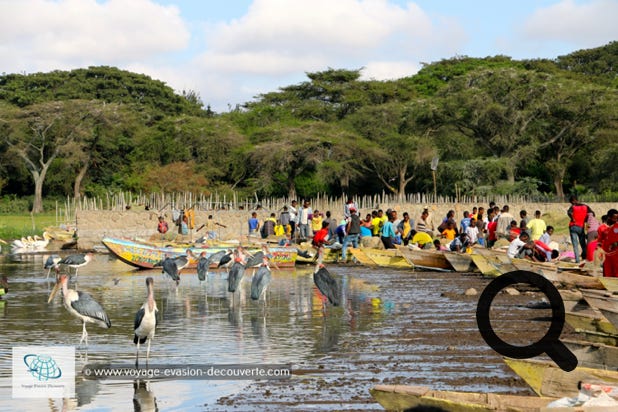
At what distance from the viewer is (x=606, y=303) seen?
10125 millimetres

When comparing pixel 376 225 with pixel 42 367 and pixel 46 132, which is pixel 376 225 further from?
pixel 46 132

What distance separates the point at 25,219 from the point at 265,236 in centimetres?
2609

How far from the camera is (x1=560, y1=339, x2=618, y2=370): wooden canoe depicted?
9836 mm

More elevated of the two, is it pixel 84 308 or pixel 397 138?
pixel 397 138

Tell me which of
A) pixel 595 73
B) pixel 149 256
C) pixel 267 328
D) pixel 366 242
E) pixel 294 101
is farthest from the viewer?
pixel 595 73

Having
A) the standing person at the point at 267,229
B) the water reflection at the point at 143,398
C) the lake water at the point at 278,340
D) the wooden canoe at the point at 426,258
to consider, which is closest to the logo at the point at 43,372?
the lake water at the point at 278,340

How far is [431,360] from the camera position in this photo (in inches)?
478

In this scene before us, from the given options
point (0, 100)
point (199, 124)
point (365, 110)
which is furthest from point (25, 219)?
point (365, 110)

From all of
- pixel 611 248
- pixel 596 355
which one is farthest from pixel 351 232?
pixel 596 355

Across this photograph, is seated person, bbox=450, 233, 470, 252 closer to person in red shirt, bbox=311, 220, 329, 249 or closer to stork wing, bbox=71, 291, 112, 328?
person in red shirt, bbox=311, 220, 329, 249

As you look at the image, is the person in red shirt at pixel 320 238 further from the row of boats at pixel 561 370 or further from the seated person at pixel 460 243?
the row of boats at pixel 561 370

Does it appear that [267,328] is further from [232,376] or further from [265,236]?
[265,236]

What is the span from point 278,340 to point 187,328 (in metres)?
2.13

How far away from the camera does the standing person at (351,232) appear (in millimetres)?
28547
